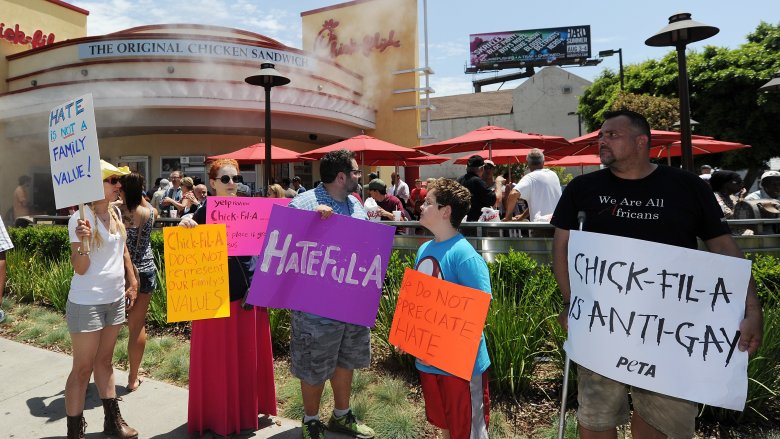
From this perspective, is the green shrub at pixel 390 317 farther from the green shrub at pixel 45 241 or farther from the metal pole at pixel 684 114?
the green shrub at pixel 45 241

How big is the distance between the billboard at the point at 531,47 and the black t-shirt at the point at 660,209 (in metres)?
57.8

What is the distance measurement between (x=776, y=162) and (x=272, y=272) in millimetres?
29106

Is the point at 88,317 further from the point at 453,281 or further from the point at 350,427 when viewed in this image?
the point at 453,281

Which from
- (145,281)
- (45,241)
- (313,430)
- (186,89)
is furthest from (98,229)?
(186,89)

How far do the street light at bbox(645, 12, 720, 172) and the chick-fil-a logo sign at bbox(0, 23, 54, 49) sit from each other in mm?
18982

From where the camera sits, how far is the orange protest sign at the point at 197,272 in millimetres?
3314

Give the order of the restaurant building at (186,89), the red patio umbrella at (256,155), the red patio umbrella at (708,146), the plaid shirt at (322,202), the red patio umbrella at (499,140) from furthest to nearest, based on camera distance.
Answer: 1. the restaurant building at (186,89)
2. the red patio umbrella at (256,155)
3. the red patio umbrella at (708,146)
4. the red patio umbrella at (499,140)
5. the plaid shirt at (322,202)

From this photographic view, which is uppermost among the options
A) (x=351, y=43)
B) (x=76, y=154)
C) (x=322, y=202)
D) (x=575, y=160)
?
(x=351, y=43)

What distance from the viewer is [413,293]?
2.76 meters

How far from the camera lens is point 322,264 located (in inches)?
127

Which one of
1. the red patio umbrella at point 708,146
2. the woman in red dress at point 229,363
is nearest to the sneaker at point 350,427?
the woman in red dress at point 229,363

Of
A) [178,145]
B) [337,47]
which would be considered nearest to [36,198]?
[178,145]

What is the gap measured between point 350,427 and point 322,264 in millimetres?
1092

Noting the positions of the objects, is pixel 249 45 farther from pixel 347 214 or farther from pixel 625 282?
pixel 625 282
